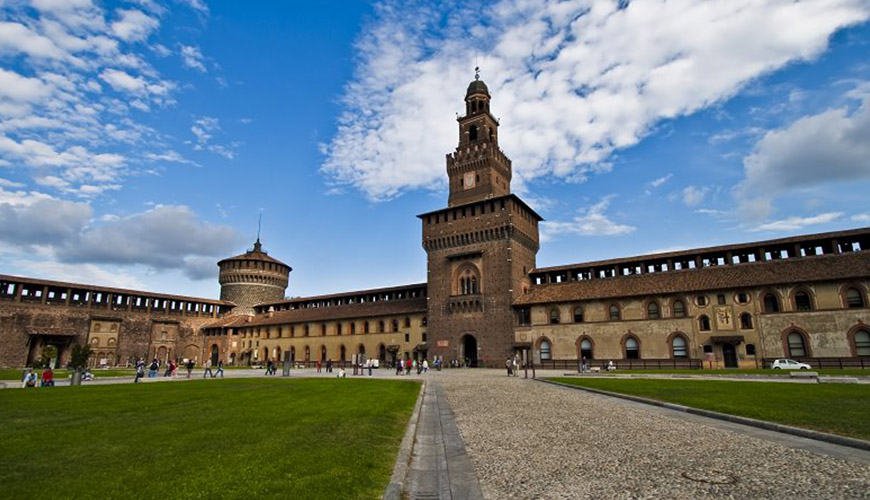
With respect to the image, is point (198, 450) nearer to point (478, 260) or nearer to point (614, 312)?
point (614, 312)

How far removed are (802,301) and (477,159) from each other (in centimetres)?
3341

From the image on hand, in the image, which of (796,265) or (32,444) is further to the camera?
(796,265)

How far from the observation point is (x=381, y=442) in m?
9.04

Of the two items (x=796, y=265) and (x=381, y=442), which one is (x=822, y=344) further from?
(x=381, y=442)

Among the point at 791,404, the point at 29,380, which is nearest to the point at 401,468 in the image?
the point at 791,404

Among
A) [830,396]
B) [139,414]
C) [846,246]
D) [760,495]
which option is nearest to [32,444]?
[139,414]

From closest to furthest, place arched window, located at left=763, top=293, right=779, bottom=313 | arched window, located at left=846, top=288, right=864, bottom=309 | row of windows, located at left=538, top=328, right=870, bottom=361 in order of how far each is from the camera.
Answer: row of windows, located at left=538, top=328, right=870, bottom=361
arched window, located at left=846, top=288, right=864, bottom=309
arched window, located at left=763, top=293, right=779, bottom=313

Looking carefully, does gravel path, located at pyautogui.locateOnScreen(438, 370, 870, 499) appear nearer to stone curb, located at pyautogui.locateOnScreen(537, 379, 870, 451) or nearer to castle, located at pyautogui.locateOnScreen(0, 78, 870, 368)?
stone curb, located at pyautogui.locateOnScreen(537, 379, 870, 451)

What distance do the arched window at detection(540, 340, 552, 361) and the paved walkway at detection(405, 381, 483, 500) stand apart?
34361 mm

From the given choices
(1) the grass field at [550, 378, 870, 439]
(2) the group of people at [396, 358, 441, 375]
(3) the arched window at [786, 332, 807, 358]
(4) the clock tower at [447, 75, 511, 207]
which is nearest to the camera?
(1) the grass field at [550, 378, 870, 439]

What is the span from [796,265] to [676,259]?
877cm

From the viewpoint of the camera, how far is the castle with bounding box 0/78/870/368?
36.3 meters

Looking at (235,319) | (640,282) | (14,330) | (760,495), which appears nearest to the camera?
(760,495)

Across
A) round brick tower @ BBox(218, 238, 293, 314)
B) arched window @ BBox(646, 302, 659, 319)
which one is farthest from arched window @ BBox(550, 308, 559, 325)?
round brick tower @ BBox(218, 238, 293, 314)
